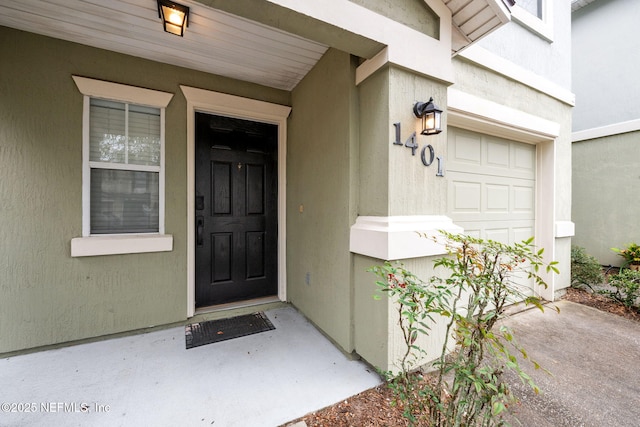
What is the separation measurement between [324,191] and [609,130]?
5494mm

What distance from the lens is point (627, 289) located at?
2.95 meters

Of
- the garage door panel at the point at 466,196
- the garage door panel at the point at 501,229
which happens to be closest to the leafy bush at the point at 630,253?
the garage door panel at the point at 501,229

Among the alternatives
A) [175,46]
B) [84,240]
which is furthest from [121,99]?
[84,240]

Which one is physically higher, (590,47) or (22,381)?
(590,47)

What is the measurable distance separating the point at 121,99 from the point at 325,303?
266cm

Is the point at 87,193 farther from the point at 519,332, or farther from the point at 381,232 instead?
the point at 519,332

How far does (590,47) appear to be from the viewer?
5.18 metres

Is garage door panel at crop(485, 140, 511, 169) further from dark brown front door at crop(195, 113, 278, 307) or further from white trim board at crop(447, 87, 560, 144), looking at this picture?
dark brown front door at crop(195, 113, 278, 307)

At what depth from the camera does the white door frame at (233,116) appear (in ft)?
8.43

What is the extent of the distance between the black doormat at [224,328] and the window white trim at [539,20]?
4.40 m

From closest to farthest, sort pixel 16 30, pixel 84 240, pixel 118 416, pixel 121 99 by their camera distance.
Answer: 1. pixel 118 416
2. pixel 16 30
3. pixel 84 240
4. pixel 121 99

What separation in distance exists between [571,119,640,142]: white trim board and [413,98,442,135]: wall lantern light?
490cm

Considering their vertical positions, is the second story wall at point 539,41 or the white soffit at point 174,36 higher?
the second story wall at point 539,41

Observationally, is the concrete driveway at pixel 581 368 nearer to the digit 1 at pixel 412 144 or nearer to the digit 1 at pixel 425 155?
the digit 1 at pixel 425 155
